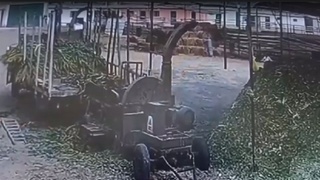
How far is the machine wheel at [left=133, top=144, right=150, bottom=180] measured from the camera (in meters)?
1.32

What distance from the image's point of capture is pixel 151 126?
4.41 ft

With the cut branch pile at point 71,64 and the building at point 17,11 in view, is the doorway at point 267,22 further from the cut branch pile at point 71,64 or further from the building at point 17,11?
the building at point 17,11

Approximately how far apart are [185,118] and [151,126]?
10 centimetres

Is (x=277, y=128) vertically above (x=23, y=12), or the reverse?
(x=23, y=12)

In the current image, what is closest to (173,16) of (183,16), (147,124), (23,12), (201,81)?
(183,16)

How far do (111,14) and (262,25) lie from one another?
44 centimetres

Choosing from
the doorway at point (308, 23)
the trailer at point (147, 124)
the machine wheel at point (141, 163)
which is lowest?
the machine wheel at point (141, 163)

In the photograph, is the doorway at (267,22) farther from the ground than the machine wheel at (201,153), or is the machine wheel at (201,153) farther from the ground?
the doorway at (267,22)

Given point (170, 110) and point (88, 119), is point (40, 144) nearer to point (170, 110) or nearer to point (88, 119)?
point (88, 119)

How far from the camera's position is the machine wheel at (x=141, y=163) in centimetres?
132

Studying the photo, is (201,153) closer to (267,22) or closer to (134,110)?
(134,110)

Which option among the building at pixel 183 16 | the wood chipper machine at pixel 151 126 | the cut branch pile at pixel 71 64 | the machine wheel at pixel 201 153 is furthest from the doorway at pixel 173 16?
the machine wheel at pixel 201 153

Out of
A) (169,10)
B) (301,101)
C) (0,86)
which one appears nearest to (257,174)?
(301,101)

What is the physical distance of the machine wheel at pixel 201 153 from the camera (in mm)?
1351
